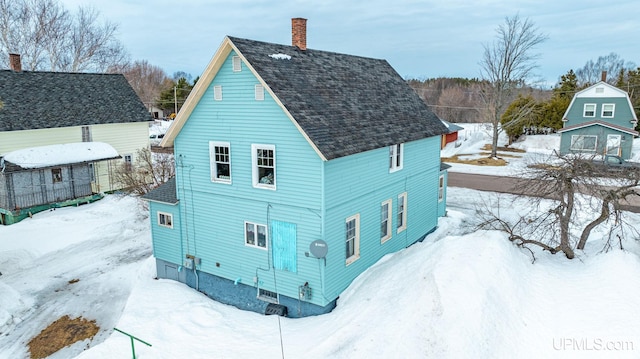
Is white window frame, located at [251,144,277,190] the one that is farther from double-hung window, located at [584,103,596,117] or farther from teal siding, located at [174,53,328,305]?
double-hung window, located at [584,103,596,117]

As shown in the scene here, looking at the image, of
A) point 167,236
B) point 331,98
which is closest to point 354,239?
point 331,98

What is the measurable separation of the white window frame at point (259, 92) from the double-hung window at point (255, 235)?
423 cm

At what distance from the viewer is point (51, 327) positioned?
15.5m

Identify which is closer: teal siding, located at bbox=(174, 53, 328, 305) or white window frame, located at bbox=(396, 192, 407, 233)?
teal siding, located at bbox=(174, 53, 328, 305)

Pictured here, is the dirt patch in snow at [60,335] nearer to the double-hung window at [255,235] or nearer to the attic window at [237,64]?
the double-hung window at [255,235]

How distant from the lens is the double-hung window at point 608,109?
43719 millimetres

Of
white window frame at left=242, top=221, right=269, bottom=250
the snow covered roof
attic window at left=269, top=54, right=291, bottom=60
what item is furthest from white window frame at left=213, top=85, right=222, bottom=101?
the snow covered roof

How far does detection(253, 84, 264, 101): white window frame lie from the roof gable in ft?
1.45

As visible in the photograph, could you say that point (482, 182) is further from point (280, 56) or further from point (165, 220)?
point (165, 220)

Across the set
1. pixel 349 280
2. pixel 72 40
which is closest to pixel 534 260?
pixel 349 280

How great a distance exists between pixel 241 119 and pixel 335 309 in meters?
6.93

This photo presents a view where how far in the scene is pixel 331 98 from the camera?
15.7 metres

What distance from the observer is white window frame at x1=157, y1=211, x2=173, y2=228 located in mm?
17625

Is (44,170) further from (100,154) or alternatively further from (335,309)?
(335,309)
